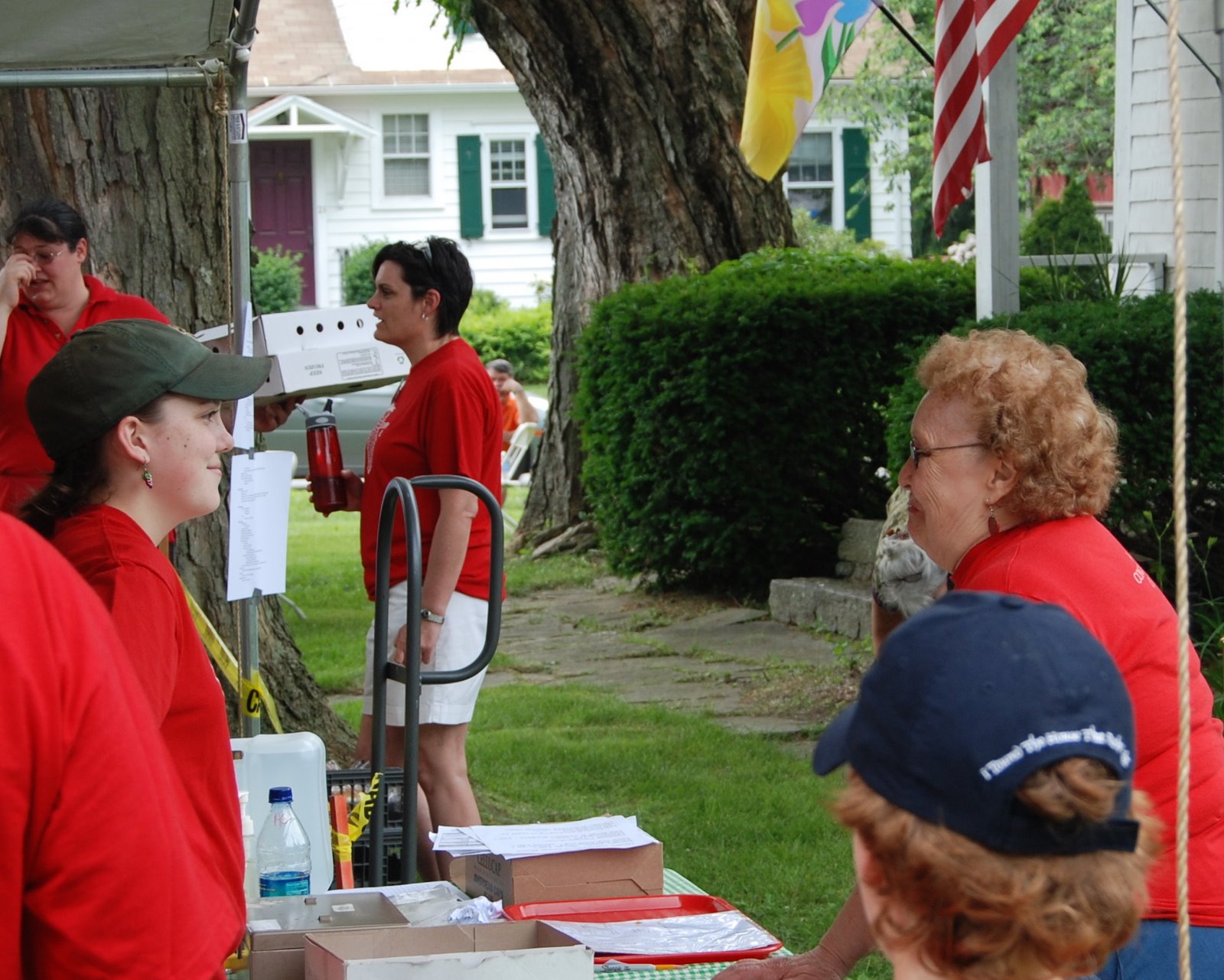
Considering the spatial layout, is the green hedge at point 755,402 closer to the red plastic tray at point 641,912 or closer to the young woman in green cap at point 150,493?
the red plastic tray at point 641,912

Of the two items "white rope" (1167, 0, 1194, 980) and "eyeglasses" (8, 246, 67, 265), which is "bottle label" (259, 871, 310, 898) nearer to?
"white rope" (1167, 0, 1194, 980)

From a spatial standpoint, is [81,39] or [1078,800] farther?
[81,39]

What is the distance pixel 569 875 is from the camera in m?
2.97

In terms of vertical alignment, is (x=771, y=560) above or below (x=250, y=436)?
below

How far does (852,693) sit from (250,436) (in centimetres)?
404

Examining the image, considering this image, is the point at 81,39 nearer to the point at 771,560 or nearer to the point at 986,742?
the point at 986,742

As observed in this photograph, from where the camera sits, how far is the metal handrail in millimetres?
3207

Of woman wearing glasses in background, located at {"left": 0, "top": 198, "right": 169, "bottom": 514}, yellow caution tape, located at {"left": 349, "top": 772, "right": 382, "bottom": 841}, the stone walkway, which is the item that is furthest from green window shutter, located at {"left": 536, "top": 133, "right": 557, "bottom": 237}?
yellow caution tape, located at {"left": 349, "top": 772, "right": 382, "bottom": 841}

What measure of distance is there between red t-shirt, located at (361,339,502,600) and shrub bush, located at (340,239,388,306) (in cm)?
2138

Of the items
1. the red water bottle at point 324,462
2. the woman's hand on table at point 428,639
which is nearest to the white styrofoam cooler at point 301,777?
the woman's hand on table at point 428,639

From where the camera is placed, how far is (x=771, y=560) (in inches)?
399

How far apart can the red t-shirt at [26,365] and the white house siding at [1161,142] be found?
6.04 meters

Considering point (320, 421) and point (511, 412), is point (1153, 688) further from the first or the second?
point (511, 412)

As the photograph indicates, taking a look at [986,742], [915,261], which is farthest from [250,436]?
[915,261]
